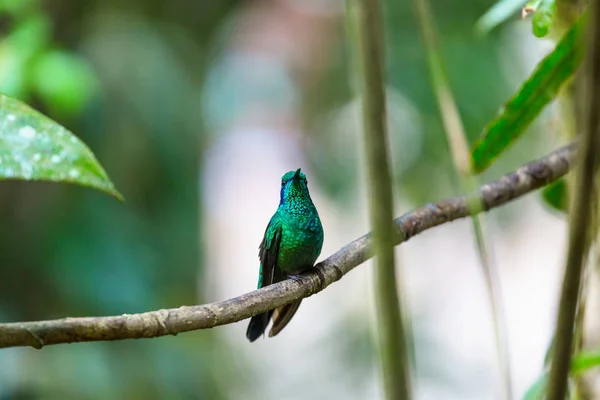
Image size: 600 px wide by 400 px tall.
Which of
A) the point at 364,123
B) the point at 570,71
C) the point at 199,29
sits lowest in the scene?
the point at 364,123

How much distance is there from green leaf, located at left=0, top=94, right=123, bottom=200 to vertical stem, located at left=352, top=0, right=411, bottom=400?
1.68 ft

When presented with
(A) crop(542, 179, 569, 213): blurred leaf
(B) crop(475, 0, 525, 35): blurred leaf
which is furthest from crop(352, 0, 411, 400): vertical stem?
(A) crop(542, 179, 569, 213): blurred leaf

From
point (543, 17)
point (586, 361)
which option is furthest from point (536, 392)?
point (543, 17)

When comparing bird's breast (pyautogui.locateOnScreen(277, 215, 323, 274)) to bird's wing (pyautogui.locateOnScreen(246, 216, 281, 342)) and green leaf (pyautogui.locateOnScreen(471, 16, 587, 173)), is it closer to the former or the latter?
bird's wing (pyautogui.locateOnScreen(246, 216, 281, 342))

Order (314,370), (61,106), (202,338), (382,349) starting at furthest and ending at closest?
(314,370) < (202,338) < (61,106) < (382,349)

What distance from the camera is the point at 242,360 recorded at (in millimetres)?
3910

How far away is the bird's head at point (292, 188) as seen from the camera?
Answer: 1298mm

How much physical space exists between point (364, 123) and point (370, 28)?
0.06m

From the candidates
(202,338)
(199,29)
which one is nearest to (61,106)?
(202,338)

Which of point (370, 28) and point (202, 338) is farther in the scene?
point (202, 338)

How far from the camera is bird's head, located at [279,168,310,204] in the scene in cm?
130

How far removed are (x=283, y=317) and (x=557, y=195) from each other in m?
0.92

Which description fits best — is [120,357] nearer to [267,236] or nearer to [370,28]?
[267,236]

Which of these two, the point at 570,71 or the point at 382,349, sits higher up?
the point at 570,71
